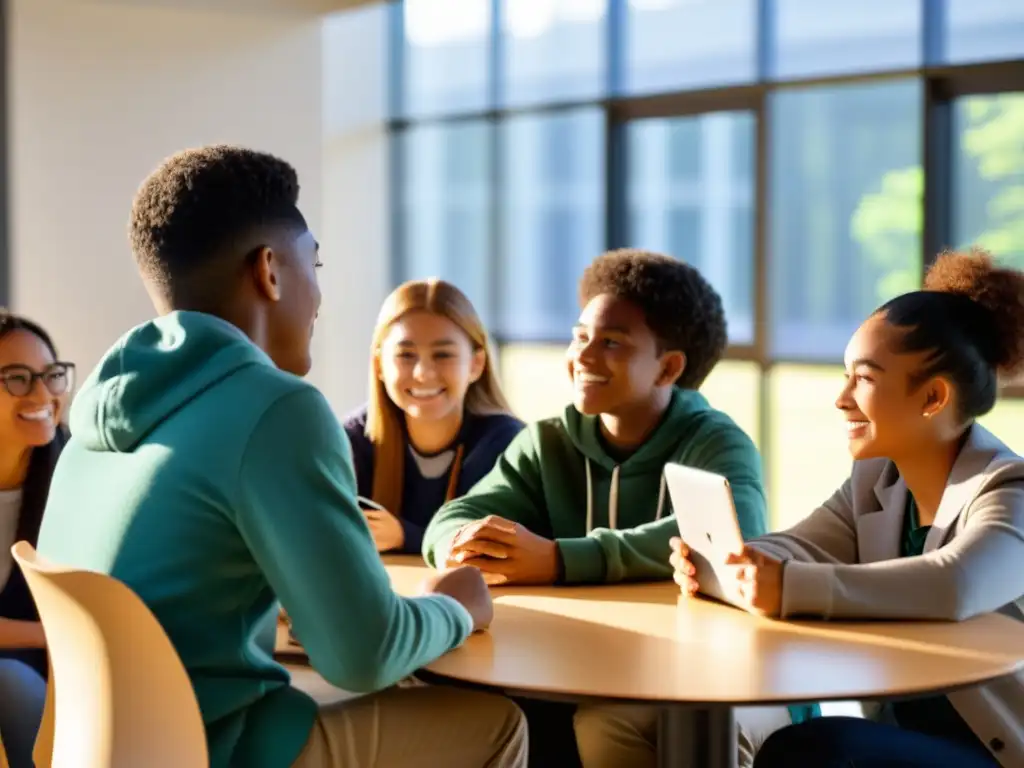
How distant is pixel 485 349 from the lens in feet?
11.7

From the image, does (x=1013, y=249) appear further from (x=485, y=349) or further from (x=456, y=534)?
(x=456, y=534)

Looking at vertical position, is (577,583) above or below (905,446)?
below

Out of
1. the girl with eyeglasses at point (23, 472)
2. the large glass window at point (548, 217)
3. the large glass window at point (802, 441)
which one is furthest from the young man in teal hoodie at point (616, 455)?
the large glass window at point (548, 217)

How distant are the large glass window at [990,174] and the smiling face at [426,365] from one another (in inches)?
121

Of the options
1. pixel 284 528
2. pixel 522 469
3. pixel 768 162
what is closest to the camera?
pixel 284 528

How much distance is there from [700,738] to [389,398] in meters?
1.52

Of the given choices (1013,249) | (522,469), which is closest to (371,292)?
(1013,249)

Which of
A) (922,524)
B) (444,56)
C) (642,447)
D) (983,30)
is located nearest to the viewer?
(922,524)

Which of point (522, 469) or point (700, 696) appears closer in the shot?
point (700, 696)

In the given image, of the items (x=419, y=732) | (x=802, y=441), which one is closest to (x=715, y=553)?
(x=419, y=732)

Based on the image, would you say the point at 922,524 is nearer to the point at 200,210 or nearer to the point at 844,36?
the point at 200,210

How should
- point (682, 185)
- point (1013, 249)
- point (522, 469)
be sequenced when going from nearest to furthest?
1. point (522, 469)
2. point (1013, 249)
3. point (682, 185)

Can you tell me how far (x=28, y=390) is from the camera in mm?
2898

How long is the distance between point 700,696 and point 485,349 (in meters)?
1.83
